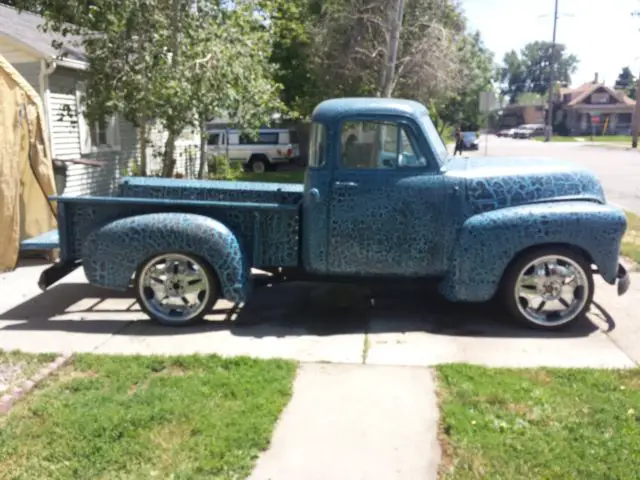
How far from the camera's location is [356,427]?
3771 mm

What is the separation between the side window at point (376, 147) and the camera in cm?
538

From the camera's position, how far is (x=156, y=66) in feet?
30.8

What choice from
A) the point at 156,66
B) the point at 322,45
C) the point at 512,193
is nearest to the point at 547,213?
the point at 512,193

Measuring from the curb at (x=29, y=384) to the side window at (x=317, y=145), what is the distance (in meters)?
2.54

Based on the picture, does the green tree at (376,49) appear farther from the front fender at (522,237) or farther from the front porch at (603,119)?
the front porch at (603,119)

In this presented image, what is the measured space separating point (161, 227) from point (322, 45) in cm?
1515

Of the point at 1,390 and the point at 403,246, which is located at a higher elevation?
the point at 403,246

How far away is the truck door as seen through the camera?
17.6 ft

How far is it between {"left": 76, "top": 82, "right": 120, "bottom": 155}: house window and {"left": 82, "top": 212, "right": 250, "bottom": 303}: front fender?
5.95m

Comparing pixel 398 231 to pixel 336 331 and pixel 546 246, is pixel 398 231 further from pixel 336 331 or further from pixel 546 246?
pixel 546 246

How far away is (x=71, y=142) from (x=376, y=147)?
8751 mm

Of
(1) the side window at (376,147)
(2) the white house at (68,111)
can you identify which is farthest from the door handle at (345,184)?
(2) the white house at (68,111)

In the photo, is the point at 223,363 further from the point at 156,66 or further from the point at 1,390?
the point at 156,66

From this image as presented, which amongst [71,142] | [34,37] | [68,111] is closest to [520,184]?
[68,111]
